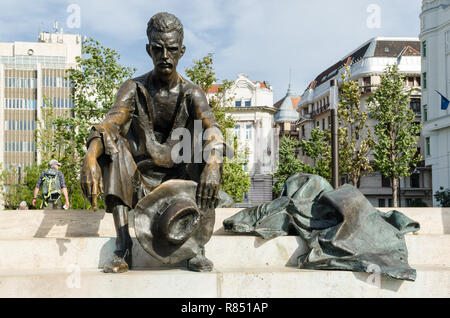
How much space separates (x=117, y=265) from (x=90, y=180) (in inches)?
27.8

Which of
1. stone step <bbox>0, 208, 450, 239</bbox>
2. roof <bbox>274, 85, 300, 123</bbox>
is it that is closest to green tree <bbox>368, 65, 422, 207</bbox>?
stone step <bbox>0, 208, 450, 239</bbox>

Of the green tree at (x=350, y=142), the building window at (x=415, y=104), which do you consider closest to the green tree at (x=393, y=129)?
the green tree at (x=350, y=142)

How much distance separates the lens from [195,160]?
4.47 metres

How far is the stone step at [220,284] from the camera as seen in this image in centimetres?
371

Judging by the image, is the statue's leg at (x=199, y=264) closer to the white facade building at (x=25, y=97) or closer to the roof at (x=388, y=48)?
the roof at (x=388, y=48)

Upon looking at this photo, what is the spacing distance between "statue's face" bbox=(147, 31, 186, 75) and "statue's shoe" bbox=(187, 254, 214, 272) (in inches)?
66.7

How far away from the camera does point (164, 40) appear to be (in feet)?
14.5

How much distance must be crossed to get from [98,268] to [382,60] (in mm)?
59287

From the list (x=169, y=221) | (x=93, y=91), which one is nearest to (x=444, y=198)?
(x=93, y=91)

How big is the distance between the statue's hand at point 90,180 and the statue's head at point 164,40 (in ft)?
3.75

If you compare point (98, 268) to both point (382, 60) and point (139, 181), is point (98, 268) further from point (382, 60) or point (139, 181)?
point (382, 60)

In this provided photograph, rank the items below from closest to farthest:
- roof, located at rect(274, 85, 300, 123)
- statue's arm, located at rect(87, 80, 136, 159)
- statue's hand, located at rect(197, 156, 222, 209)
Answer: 1. statue's hand, located at rect(197, 156, 222, 209)
2. statue's arm, located at rect(87, 80, 136, 159)
3. roof, located at rect(274, 85, 300, 123)

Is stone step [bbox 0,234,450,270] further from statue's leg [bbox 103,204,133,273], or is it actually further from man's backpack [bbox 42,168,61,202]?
man's backpack [bbox 42,168,61,202]

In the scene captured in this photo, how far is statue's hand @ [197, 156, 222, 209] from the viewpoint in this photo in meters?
4.06
